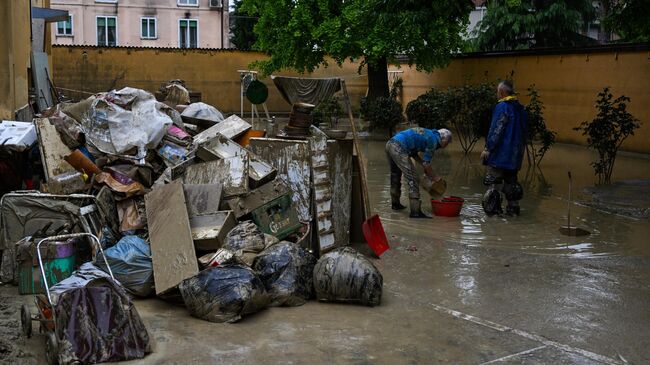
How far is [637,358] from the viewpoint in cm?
518

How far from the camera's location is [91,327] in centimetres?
482

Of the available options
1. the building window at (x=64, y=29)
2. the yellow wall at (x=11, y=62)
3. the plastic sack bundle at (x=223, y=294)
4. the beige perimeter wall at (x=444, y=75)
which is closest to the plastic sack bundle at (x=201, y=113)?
the yellow wall at (x=11, y=62)

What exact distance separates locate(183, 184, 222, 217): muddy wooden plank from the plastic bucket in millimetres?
3908

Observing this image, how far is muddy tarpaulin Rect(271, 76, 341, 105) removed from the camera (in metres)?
9.70

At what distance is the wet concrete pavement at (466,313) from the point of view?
202 inches

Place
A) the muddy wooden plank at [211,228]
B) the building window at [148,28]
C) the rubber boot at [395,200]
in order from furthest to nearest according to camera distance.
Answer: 1. the building window at [148,28]
2. the rubber boot at [395,200]
3. the muddy wooden plank at [211,228]

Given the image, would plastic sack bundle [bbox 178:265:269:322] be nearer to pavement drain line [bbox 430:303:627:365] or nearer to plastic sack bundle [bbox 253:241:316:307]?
plastic sack bundle [bbox 253:241:316:307]

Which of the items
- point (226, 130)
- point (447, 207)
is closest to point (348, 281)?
point (226, 130)

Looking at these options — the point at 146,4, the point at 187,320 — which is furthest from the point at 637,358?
the point at 146,4

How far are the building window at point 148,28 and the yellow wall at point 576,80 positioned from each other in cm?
2482

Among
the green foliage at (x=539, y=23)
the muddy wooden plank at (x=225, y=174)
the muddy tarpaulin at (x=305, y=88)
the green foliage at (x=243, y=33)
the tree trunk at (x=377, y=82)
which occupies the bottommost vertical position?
the muddy wooden plank at (x=225, y=174)

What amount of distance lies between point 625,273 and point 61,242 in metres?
5.27

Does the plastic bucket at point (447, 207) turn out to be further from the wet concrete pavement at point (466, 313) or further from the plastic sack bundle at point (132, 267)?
the plastic sack bundle at point (132, 267)

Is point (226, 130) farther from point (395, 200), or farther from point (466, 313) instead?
point (466, 313)
